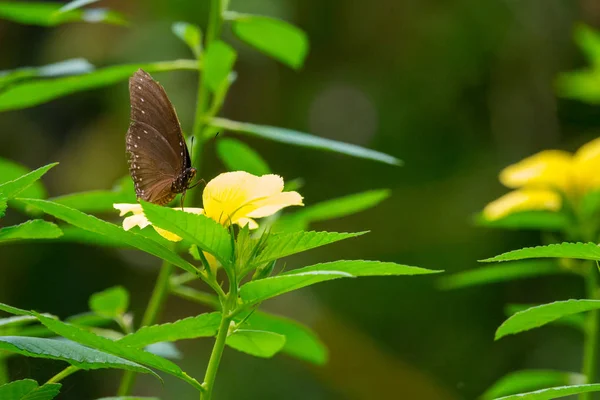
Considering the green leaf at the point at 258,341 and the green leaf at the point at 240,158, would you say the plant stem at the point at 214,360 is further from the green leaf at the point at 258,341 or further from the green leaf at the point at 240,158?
the green leaf at the point at 240,158

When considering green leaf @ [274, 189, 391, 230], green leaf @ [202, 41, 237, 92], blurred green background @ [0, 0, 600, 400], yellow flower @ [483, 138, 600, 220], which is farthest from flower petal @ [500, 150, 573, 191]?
blurred green background @ [0, 0, 600, 400]

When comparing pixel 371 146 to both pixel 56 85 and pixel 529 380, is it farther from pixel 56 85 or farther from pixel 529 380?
pixel 56 85

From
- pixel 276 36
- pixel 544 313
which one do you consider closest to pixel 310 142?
pixel 276 36

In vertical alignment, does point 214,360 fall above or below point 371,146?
below

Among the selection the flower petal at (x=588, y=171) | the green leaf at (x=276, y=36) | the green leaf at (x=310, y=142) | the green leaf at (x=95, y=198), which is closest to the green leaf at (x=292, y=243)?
the green leaf at (x=310, y=142)

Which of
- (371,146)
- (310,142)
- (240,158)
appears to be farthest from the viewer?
(371,146)

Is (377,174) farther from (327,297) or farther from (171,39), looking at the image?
(171,39)

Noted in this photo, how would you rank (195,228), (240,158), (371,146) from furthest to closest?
(371,146) < (240,158) < (195,228)
